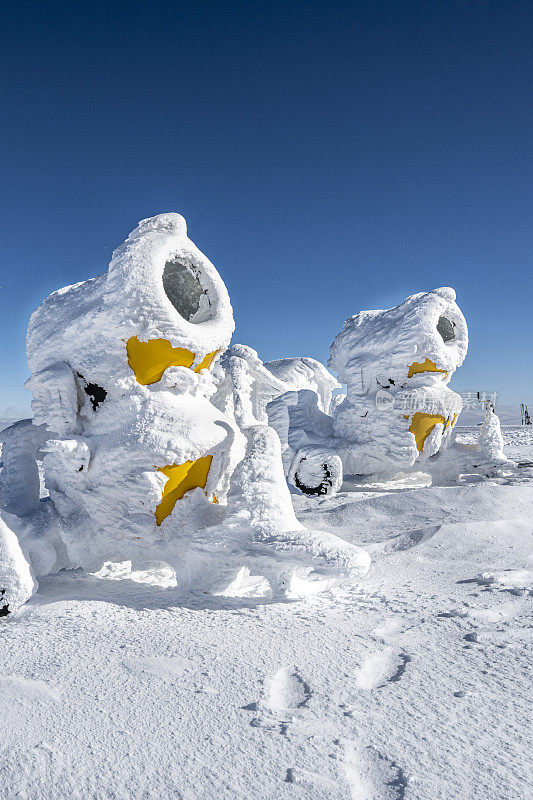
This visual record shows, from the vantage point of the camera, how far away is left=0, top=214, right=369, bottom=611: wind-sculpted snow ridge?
1877 mm

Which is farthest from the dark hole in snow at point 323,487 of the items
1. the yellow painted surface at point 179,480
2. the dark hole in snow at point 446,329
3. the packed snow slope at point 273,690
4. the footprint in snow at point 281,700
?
the footprint in snow at point 281,700

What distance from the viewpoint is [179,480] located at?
1973 mm

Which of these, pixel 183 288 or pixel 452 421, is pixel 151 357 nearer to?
pixel 183 288

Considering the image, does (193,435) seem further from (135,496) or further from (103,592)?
(103,592)

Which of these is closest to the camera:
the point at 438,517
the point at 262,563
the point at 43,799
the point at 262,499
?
the point at 43,799

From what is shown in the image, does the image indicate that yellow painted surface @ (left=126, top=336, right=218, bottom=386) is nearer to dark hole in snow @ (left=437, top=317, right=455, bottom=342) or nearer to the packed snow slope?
the packed snow slope

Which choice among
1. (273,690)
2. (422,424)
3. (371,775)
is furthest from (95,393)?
(422,424)

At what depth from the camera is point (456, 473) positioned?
435cm

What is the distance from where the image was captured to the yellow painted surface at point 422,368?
13.7ft

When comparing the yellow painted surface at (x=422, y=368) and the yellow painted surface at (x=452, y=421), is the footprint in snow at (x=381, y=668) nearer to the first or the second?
the yellow painted surface at (x=422, y=368)

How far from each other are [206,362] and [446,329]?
2.89m

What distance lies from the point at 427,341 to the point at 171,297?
2.54 m

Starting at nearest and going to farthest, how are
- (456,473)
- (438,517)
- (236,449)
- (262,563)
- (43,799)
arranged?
(43,799) → (262,563) → (236,449) → (438,517) → (456,473)

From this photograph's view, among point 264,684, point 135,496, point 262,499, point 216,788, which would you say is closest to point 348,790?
point 216,788
